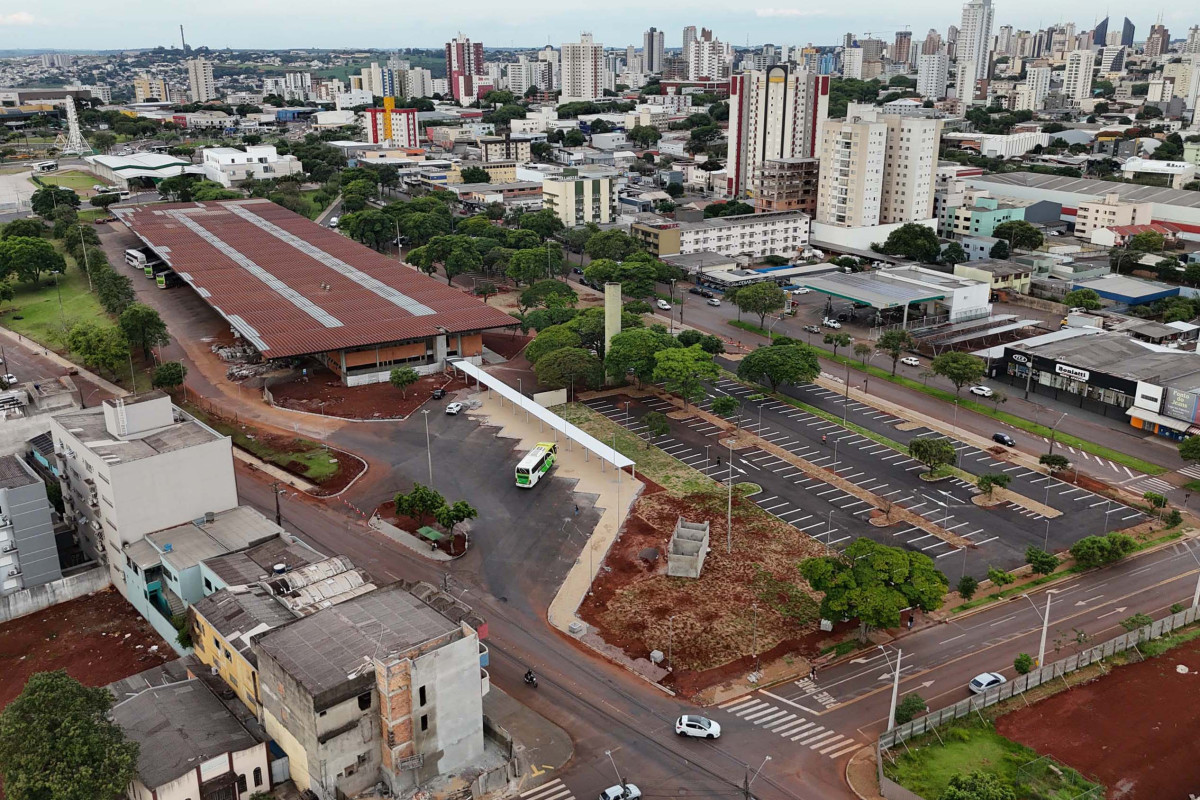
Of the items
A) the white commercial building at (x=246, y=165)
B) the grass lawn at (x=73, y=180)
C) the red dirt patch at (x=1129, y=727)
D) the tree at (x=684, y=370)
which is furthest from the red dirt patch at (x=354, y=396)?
the grass lawn at (x=73, y=180)

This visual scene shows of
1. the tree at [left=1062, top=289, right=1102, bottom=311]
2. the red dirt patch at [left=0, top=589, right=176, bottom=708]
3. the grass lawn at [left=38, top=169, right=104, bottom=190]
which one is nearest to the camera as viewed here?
the red dirt patch at [left=0, top=589, right=176, bottom=708]

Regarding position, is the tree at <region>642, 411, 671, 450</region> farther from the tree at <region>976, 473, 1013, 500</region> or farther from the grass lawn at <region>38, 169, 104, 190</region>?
the grass lawn at <region>38, 169, 104, 190</region>

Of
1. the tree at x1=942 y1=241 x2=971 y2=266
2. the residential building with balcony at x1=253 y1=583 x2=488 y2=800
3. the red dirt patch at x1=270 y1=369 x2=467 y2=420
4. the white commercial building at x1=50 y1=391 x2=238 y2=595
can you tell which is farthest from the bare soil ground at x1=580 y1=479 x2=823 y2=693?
the tree at x1=942 y1=241 x2=971 y2=266

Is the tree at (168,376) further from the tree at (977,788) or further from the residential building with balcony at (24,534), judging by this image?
the tree at (977,788)

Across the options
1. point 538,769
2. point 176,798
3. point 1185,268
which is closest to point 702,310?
point 1185,268

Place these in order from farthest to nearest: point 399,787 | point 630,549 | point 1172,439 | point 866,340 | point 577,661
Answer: point 866,340, point 1172,439, point 630,549, point 577,661, point 399,787

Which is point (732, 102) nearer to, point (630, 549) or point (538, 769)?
point (630, 549)

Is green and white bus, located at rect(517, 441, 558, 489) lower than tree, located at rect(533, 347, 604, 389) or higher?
lower
